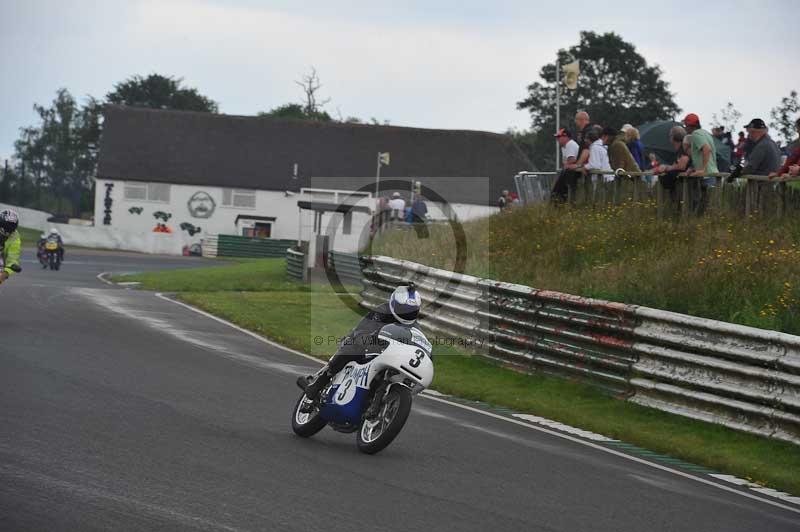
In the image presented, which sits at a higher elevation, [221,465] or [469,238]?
[469,238]

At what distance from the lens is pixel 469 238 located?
76.1 ft

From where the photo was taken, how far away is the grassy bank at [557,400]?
1134cm

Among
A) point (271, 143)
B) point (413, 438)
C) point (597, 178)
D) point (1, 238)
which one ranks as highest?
point (271, 143)

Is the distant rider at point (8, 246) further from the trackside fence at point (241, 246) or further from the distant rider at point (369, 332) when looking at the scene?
the trackside fence at point (241, 246)

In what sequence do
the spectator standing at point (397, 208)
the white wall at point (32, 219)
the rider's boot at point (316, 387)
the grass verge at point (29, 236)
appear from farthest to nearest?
1. the white wall at point (32, 219)
2. the grass verge at point (29, 236)
3. the spectator standing at point (397, 208)
4. the rider's boot at point (316, 387)

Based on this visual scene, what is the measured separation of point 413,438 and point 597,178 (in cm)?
1145

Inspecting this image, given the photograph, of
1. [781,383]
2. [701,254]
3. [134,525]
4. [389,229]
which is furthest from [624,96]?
[134,525]

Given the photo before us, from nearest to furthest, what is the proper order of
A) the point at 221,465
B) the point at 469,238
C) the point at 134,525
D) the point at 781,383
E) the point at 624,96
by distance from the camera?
the point at 134,525, the point at 221,465, the point at 781,383, the point at 469,238, the point at 624,96

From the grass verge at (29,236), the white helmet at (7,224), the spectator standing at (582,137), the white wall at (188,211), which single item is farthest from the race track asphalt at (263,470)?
the white wall at (188,211)

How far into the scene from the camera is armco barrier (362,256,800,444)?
12.0m

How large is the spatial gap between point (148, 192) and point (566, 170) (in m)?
57.6

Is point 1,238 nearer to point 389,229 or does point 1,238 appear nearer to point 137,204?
point 389,229

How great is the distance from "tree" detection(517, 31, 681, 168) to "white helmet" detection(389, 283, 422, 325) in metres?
71.4

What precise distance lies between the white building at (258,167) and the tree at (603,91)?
509cm
